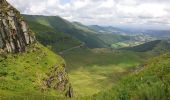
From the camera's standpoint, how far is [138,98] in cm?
9262

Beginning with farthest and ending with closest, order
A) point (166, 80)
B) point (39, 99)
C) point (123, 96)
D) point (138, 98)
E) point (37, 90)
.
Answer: point (37, 90) → point (39, 99) → point (123, 96) → point (166, 80) → point (138, 98)

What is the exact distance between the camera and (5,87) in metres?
186

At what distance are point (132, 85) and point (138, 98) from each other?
68.7 feet

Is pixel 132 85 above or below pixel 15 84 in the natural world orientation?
above

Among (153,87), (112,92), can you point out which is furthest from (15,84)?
(153,87)

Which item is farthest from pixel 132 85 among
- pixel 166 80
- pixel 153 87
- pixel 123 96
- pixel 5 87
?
pixel 5 87

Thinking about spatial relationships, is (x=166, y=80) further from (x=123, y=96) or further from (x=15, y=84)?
(x=15, y=84)

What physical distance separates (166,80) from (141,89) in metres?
8.46

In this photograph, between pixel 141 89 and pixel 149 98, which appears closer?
pixel 149 98

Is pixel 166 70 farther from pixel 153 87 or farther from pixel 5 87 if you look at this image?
pixel 5 87

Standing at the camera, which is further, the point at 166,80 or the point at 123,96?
the point at 123,96

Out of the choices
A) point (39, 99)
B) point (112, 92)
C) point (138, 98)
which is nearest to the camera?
point (138, 98)

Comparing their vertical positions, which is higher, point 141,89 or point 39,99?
point 141,89

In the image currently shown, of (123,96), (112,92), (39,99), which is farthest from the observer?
(39,99)
